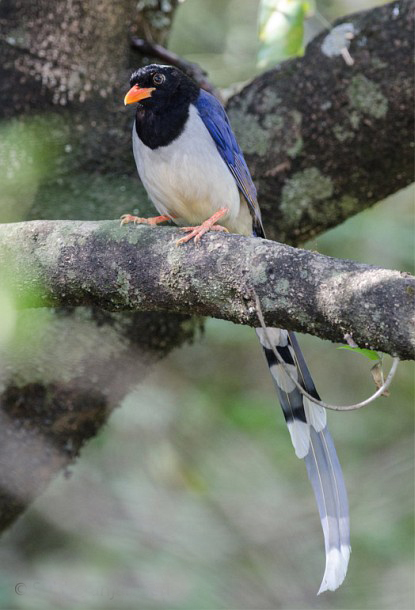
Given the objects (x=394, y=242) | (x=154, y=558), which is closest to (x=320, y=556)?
(x=154, y=558)

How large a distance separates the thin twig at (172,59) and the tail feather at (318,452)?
144 cm

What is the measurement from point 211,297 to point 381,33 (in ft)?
6.36

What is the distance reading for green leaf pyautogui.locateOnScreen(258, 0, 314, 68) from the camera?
3178 mm

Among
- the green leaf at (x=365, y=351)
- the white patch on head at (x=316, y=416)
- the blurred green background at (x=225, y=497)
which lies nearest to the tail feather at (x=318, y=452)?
the white patch on head at (x=316, y=416)

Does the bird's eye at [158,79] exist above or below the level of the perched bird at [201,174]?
above

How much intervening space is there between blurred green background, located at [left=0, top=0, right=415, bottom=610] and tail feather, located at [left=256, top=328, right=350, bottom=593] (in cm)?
158

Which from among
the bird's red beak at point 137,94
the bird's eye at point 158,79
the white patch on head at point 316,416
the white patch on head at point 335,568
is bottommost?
the white patch on head at point 335,568

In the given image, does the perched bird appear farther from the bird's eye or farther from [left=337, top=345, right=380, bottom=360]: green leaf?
[left=337, top=345, right=380, bottom=360]: green leaf

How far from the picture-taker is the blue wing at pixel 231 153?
3668 mm

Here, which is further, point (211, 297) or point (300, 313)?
point (211, 297)

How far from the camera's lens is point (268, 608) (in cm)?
480

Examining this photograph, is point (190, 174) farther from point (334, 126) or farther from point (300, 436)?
point (300, 436)

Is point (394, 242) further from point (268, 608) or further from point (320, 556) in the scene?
point (268, 608)

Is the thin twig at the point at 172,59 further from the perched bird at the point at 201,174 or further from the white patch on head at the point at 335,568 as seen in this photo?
the white patch on head at the point at 335,568
